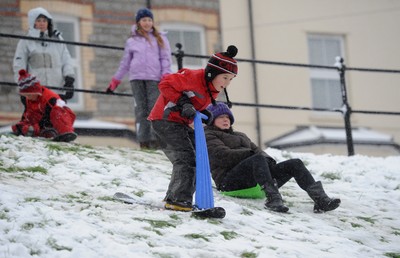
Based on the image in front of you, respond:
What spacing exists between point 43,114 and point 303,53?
35.6 ft

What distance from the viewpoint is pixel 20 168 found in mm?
7402

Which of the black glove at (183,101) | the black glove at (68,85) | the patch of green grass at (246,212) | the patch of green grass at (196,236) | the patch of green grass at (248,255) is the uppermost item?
the black glove at (68,85)

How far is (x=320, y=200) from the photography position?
755cm

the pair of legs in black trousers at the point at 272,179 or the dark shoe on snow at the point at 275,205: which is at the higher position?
the pair of legs in black trousers at the point at 272,179

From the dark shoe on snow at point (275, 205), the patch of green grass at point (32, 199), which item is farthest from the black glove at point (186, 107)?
the patch of green grass at point (32, 199)

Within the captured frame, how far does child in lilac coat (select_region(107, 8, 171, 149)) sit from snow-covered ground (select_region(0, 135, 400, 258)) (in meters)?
0.67

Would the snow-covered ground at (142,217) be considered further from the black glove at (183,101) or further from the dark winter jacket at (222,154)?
the black glove at (183,101)

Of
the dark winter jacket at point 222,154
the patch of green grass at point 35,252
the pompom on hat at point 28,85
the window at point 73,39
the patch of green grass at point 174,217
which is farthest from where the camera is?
the window at point 73,39

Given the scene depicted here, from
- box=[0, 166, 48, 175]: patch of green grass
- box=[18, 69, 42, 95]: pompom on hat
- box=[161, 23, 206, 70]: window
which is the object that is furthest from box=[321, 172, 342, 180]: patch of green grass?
box=[161, 23, 206, 70]: window

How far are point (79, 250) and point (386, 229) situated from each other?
3.32 m

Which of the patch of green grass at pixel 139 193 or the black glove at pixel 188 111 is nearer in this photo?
the black glove at pixel 188 111

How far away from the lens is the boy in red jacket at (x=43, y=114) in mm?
9312

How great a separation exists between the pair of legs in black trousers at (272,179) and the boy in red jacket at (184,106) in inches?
31.1

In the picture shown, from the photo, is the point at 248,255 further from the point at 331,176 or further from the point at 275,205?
the point at 331,176
